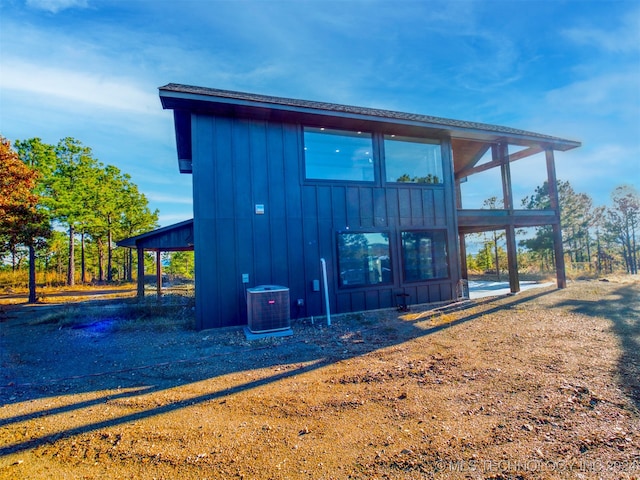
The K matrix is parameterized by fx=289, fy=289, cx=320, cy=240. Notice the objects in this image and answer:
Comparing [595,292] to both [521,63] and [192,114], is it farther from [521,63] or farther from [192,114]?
[192,114]

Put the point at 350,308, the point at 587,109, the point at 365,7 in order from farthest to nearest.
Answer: the point at 587,109 < the point at 365,7 < the point at 350,308

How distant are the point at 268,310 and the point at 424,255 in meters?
4.32

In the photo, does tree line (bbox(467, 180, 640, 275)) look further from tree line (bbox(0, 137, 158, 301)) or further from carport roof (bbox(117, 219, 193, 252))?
tree line (bbox(0, 137, 158, 301))

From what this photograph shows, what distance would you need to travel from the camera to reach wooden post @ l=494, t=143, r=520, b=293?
8.62 meters

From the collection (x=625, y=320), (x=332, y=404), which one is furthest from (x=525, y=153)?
(x=332, y=404)

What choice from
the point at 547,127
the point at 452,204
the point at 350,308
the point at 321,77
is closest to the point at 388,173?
the point at 452,204

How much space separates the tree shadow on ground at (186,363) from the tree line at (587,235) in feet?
48.2

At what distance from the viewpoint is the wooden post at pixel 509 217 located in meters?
8.62

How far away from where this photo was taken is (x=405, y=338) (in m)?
4.76

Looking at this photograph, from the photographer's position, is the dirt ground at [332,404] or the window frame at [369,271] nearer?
the dirt ground at [332,404]

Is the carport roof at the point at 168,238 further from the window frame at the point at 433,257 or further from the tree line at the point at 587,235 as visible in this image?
the tree line at the point at 587,235

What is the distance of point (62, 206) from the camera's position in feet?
50.4

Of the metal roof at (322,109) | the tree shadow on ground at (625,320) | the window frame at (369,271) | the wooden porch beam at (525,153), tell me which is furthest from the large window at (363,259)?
the wooden porch beam at (525,153)

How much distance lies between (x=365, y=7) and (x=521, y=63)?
6330 millimetres
